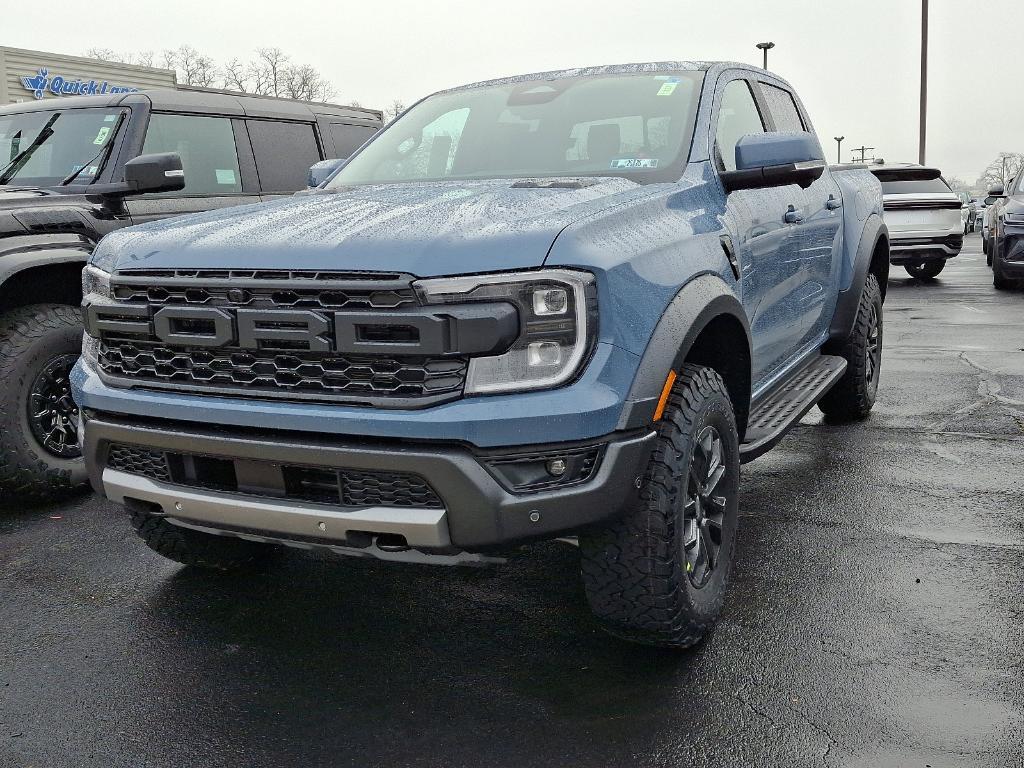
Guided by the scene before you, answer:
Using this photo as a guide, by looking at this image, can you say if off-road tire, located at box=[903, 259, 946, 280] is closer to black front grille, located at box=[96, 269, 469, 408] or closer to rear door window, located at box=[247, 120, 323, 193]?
rear door window, located at box=[247, 120, 323, 193]

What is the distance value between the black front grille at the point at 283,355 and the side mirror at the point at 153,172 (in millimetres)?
2077

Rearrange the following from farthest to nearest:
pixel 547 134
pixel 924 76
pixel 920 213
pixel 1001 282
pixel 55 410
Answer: pixel 924 76 → pixel 920 213 → pixel 1001 282 → pixel 55 410 → pixel 547 134

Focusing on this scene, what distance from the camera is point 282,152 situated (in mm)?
6312

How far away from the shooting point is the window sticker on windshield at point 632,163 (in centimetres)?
351

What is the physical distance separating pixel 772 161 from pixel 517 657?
6.19 ft

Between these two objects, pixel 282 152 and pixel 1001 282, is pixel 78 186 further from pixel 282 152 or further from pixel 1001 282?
pixel 1001 282

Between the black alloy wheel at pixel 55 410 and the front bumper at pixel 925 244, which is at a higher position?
the black alloy wheel at pixel 55 410

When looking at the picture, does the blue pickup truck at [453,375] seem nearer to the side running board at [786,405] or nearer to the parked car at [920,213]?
the side running board at [786,405]

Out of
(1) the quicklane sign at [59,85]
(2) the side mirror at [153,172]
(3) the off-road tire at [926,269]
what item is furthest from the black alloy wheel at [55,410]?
(1) the quicklane sign at [59,85]

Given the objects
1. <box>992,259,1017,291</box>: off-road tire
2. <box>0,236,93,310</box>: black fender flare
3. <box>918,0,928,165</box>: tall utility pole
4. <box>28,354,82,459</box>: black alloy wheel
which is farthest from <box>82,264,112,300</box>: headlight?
<box>918,0,928,165</box>: tall utility pole

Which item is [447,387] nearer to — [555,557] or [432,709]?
[432,709]

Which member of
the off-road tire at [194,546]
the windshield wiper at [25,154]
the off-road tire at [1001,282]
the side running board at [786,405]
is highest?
the windshield wiper at [25,154]

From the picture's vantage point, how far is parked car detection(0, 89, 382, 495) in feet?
14.5

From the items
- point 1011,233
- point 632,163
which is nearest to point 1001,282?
point 1011,233
